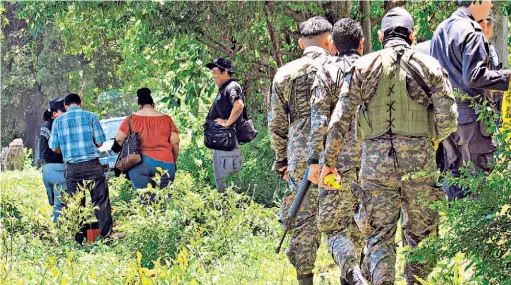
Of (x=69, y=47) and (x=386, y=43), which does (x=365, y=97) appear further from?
(x=69, y=47)

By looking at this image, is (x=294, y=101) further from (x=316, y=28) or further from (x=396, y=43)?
(x=396, y=43)

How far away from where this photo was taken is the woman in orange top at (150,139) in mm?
10383

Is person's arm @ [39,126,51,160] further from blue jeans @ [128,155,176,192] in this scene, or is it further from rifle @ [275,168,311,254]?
rifle @ [275,168,311,254]

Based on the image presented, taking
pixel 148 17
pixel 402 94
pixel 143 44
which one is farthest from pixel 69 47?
pixel 402 94

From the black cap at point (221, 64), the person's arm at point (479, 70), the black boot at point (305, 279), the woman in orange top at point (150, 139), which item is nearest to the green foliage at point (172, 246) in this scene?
the black boot at point (305, 279)

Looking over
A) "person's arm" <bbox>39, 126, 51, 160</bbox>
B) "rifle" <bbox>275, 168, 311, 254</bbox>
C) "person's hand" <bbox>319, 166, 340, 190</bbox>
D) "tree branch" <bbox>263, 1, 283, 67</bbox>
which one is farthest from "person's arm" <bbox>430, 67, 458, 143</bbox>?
"person's arm" <bbox>39, 126, 51, 160</bbox>

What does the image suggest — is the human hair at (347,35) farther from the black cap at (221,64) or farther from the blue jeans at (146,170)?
the blue jeans at (146,170)

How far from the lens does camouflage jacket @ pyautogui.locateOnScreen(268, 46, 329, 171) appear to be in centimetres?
678

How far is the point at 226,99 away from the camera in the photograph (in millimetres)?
10273

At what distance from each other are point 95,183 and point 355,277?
527 cm

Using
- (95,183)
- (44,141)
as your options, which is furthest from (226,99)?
(44,141)

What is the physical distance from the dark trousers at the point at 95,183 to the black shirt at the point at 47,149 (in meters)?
0.58

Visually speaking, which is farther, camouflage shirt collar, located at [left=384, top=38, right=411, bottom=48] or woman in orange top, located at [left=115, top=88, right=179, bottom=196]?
woman in orange top, located at [left=115, top=88, right=179, bottom=196]

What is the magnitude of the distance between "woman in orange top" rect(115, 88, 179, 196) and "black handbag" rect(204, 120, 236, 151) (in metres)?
0.38
